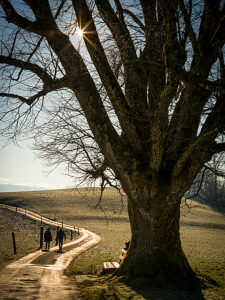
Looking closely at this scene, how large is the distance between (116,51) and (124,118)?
1843 mm

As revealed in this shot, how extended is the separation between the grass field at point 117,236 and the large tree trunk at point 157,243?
521 millimetres

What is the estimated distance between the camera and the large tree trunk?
5.42 meters

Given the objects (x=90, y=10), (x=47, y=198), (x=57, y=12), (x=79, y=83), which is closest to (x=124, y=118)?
(x=79, y=83)

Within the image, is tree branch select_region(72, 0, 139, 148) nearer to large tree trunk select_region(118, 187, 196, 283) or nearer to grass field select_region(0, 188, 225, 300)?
large tree trunk select_region(118, 187, 196, 283)

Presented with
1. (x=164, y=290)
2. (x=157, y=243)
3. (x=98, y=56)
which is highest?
(x=98, y=56)

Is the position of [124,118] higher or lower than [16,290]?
higher

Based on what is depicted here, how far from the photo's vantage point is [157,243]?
5543 millimetres

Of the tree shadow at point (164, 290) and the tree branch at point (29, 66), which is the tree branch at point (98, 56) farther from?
the tree shadow at point (164, 290)

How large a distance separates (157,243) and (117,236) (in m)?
19.0

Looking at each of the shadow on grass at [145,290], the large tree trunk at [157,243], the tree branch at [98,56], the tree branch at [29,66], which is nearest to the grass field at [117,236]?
the shadow on grass at [145,290]

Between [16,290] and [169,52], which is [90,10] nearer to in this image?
→ [169,52]

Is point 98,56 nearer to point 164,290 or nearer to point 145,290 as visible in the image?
point 145,290

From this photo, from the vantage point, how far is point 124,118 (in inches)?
222

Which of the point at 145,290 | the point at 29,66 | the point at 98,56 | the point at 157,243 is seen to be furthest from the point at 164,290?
the point at 29,66
